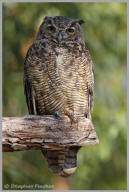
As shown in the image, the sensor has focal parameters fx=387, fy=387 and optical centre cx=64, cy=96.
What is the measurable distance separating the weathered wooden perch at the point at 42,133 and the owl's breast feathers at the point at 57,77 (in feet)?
1.01

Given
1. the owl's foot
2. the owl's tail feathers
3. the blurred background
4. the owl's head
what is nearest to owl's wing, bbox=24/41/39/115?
the owl's head

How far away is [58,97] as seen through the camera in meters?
3.27

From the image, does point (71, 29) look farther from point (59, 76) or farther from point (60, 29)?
point (59, 76)

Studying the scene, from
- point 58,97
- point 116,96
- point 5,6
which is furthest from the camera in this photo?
point 116,96

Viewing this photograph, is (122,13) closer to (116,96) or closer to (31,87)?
(116,96)

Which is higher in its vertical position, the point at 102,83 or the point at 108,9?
the point at 108,9

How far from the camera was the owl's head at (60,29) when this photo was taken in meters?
3.35

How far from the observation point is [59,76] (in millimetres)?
3221

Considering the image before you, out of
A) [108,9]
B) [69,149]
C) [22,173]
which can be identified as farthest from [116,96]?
[69,149]

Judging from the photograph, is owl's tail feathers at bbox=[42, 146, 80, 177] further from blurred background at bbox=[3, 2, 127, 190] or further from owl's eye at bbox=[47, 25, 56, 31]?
blurred background at bbox=[3, 2, 127, 190]

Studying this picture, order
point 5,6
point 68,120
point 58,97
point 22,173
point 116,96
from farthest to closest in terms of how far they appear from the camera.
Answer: point 116,96 → point 22,173 → point 5,6 → point 58,97 → point 68,120

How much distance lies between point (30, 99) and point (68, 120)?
1.65 feet

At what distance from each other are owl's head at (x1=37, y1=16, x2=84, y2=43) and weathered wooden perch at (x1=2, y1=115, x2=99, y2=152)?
758mm

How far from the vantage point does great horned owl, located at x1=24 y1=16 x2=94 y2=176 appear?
324 cm
